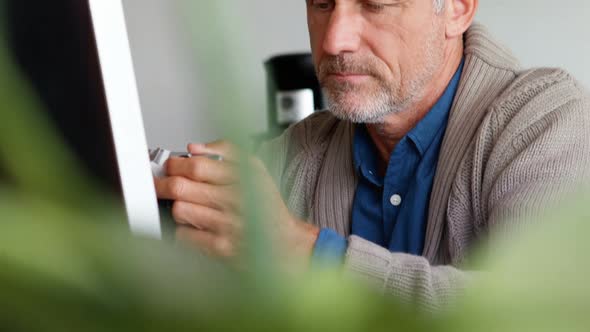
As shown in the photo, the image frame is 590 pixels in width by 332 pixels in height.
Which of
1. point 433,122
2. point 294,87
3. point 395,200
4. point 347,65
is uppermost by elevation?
point 347,65

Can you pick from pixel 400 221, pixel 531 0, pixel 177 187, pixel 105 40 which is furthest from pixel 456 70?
pixel 531 0

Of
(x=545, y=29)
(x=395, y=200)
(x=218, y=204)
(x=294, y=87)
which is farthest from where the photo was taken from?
(x=545, y=29)

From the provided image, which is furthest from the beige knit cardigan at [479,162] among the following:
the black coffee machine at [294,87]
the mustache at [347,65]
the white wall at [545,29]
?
the white wall at [545,29]

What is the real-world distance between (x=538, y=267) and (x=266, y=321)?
0.03 meters

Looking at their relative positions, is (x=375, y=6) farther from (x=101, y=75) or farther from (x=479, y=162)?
(x=101, y=75)

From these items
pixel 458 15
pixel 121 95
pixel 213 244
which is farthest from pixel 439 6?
pixel 213 244

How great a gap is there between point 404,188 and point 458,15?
30 cm

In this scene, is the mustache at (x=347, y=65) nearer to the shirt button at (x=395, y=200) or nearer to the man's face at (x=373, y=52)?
the man's face at (x=373, y=52)

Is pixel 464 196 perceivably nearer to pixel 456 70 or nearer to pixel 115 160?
pixel 456 70

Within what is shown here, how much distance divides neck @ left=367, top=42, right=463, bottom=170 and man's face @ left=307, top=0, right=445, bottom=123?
0.02 m

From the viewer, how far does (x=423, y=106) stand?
4.11 feet

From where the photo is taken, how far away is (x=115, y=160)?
0.29m

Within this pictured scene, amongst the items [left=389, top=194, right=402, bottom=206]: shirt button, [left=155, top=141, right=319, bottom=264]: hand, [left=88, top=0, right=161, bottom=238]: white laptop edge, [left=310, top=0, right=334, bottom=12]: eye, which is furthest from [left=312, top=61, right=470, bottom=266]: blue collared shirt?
[left=88, top=0, right=161, bottom=238]: white laptop edge

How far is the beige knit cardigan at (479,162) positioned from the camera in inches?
33.4
